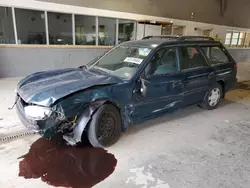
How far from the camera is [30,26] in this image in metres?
6.49

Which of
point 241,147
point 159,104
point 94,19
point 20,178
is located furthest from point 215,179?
point 94,19

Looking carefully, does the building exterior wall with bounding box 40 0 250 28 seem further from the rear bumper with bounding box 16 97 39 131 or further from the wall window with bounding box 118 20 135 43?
the rear bumper with bounding box 16 97 39 131

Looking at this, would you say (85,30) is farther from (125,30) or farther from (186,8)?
(186,8)

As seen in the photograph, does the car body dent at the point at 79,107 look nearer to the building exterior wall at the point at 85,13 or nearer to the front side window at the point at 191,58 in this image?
the front side window at the point at 191,58

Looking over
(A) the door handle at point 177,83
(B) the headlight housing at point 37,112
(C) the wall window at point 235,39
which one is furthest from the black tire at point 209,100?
(C) the wall window at point 235,39

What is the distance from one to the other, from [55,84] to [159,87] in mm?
1477

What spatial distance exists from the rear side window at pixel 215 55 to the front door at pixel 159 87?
3.32ft

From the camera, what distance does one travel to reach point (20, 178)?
2.08 metres

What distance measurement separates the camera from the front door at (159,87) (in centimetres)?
286

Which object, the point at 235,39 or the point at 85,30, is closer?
the point at 85,30

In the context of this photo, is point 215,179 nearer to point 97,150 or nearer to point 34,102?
point 97,150

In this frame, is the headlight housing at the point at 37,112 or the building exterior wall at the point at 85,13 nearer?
the headlight housing at the point at 37,112

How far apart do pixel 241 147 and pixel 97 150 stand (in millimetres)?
2003

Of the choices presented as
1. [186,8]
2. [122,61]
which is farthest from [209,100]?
[186,8]
